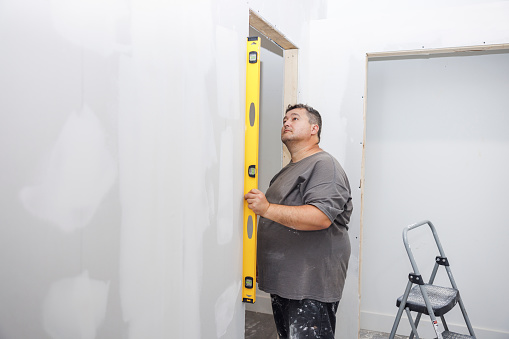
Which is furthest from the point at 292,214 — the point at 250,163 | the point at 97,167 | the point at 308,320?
the point at 97,167


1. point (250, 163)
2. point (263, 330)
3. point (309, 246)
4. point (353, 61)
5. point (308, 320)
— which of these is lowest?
point (263, 330)

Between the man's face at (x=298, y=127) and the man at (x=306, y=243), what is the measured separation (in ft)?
0.38

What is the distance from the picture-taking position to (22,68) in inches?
39.1

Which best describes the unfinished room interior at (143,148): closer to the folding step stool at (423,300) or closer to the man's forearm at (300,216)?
the man's forearm at (300,216)

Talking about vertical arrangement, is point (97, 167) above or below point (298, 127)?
below

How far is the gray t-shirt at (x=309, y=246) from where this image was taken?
1.70m

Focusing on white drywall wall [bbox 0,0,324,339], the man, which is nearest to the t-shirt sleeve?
the man

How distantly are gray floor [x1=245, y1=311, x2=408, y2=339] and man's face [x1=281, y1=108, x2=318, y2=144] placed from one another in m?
1.77

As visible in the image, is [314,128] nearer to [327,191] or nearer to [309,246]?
[327,191]

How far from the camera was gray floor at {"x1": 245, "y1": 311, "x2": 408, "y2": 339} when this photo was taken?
9.94 ft

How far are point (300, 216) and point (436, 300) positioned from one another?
1.19m

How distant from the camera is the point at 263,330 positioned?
312cm

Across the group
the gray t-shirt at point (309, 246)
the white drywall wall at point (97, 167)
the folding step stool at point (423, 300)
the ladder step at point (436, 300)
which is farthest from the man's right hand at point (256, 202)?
the ladder step at point (436, 300)

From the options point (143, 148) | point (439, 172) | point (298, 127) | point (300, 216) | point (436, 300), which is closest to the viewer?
point (143, 148)
